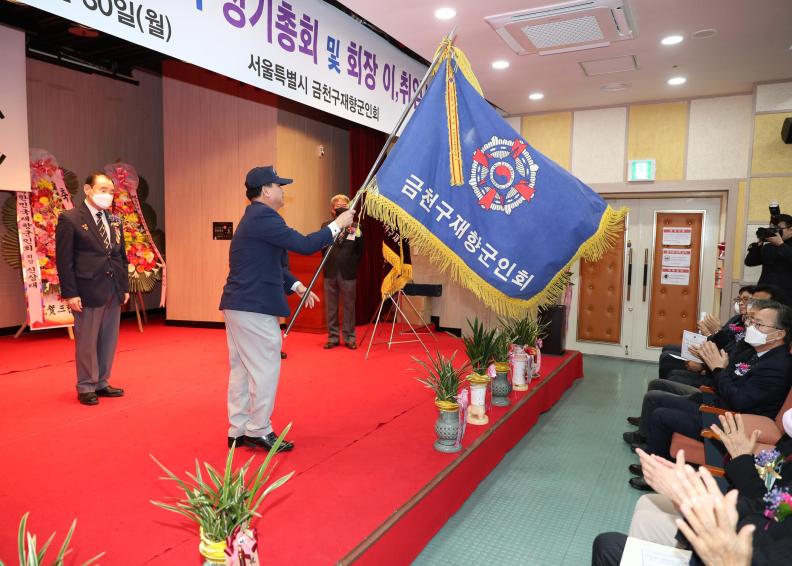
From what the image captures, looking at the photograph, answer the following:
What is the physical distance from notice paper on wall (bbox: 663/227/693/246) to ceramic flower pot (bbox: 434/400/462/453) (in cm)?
439

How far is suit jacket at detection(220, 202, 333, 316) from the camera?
2600 millimetres

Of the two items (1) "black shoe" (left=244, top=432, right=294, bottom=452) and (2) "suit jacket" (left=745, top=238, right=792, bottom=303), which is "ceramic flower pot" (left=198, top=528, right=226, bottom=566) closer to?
(1) "black shoe" (left=244, top=432, right=294, bottom=452)

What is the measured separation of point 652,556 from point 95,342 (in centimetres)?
334

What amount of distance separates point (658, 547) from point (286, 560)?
1126 mm

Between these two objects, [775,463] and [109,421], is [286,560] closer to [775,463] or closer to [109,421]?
[775,463]

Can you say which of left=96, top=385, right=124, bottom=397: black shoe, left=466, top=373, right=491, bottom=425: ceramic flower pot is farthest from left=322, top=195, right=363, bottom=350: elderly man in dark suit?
left=466, top=373, right=491, bottom=425: ceramic flower pot

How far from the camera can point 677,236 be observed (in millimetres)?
6016

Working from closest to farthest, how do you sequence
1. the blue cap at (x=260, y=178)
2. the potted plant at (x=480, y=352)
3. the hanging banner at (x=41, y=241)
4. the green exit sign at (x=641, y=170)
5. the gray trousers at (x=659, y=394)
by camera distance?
the blue cap at (x=260, y=178) < the gray trousers at (x=659, y=394) < the potted plant at (x=480, y=352) < the hanging banner at (x=41, y=241) < the green exit sign at (x=641, y=170)

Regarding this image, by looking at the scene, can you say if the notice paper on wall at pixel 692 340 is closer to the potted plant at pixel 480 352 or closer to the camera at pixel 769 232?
the camera at pixel 769 232

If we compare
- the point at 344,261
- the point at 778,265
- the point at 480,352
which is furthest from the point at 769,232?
the point at 344,261

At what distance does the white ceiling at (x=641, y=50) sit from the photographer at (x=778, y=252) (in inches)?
54.3

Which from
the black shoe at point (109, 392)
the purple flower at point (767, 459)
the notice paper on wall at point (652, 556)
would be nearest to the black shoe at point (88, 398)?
the black shoe at point (109, 392)

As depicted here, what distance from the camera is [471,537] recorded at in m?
2.42

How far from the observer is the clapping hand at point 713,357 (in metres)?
3.03
